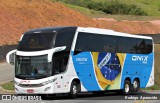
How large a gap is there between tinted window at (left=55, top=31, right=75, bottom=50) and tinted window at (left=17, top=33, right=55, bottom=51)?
1.03ft

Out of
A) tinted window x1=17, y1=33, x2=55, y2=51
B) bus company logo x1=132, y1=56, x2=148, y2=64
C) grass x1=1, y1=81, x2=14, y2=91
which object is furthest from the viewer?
bus company logo x1=132, y1=56, x2=148, y2=64

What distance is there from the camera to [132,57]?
29359 millimetres

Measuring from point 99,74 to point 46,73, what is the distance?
467 centimetres

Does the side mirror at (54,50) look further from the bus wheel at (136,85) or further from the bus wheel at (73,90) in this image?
the bus wheel at (136,85)

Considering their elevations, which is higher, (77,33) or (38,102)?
(77,33)

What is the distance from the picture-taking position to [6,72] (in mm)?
34906

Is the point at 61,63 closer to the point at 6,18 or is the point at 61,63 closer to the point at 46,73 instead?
the point at 46,73

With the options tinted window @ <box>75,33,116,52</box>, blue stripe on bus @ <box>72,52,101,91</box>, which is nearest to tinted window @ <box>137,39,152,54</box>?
tinted window @ <box>75,33,116,52</box>

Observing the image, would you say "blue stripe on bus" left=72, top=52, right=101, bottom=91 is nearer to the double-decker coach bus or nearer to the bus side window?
the double-decker coach bus

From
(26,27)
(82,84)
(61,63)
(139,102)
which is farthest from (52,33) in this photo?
(26,27)

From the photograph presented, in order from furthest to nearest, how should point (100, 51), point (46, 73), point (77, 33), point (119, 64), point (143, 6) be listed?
point (143, 6) < point (119, 64) < point (100, 51) < point (77, 33) < point (46, 73)

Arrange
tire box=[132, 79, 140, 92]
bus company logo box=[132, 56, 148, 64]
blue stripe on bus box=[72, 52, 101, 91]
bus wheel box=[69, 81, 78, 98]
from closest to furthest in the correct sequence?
bus wheel box=[69, 81, 78, 98] → blue stripe on bus box=[72, 52, 101, 91] → bus company logo box=[132, 56, 148, 64] → tire box=[132, 79, 140, 92]

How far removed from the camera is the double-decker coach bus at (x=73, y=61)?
22766mm

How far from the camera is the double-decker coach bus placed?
22766mm
